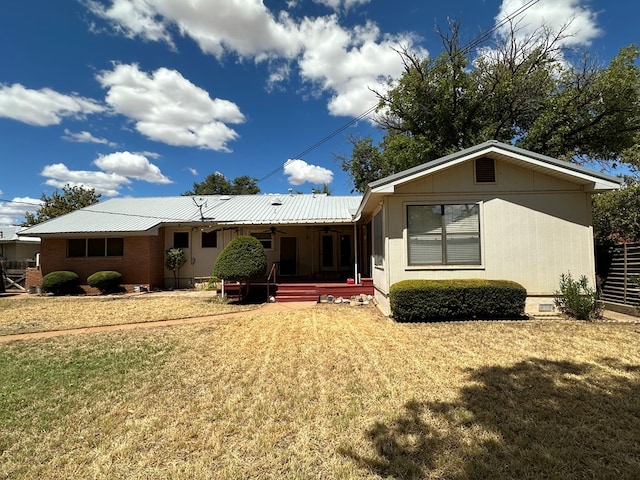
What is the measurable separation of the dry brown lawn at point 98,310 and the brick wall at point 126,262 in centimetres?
147

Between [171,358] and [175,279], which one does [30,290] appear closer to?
[175,279]

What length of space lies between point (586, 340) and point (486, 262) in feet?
9.87

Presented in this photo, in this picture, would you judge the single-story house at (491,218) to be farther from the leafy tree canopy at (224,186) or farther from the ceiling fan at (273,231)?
the leafy tree canopy at (224,186)

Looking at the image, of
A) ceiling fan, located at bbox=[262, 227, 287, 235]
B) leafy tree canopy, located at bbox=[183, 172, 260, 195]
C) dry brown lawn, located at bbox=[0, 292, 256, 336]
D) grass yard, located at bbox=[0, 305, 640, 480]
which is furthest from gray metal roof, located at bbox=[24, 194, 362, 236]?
leafy tree canopy, located at bbox=[183, 172, 260, 195]

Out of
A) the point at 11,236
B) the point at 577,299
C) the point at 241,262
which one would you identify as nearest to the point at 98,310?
the point at 241,262

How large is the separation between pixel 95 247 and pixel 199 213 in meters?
4.83

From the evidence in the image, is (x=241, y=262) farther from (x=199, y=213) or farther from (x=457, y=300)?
(x=199, y=213)

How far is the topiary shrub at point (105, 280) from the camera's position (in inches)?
604

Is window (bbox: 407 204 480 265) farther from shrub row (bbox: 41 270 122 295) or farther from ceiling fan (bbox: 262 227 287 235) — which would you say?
shrub row (bbox: 41 270 122 295)

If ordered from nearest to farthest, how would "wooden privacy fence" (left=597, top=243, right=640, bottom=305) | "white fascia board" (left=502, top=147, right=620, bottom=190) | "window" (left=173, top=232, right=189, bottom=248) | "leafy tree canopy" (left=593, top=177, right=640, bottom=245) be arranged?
1. "white fascia board" (left=502, top=147, right=620, bottom=190)
2. "wooden privacy fence" (left=597, top=243, right=640, bottom=305)
3. "leafy tree canopy" (left=593, top=177, right=640, bottom=245)
4. "window" (left=173, top=232, right=189, bottom=248)

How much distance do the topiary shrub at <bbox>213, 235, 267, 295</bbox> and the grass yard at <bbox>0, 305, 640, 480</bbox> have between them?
4.79m

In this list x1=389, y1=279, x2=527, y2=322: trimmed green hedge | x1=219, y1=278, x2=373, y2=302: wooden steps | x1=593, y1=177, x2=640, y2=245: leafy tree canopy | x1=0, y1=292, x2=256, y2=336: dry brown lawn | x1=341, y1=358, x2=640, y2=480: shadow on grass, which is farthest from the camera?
x1=593, y1=177, x2=640, y2=245: leafy tree canopy

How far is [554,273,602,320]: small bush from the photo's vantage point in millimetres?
8289

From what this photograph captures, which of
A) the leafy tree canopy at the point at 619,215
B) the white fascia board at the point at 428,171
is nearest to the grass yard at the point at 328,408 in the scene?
the white fascia board at the point at 428,171
